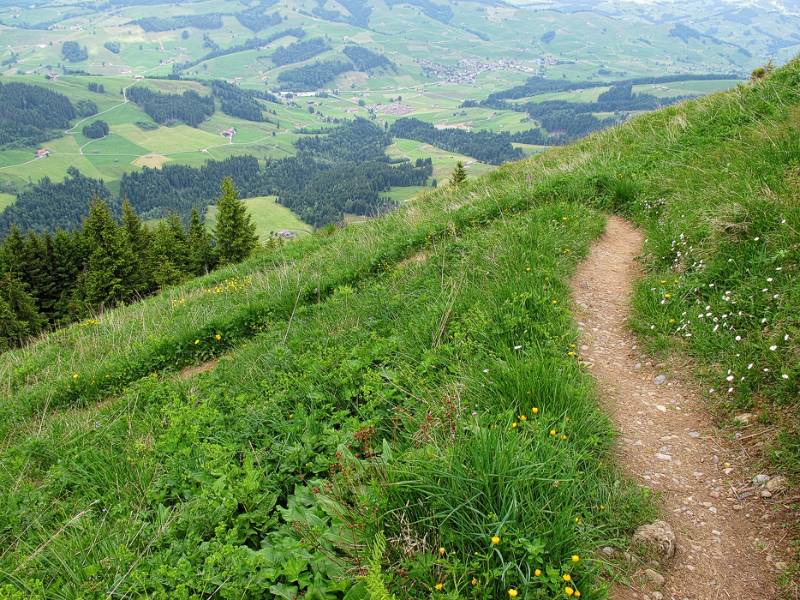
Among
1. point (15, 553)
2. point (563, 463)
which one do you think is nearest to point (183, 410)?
point (15, 553)

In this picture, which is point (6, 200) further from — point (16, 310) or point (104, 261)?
point (16, 310)

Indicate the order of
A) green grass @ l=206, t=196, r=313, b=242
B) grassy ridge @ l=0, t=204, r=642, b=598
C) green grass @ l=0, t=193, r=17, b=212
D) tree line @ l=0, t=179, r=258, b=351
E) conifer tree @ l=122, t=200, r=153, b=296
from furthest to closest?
green grass @ l=0, t=193, r=17, b=212 < green grass @ l=206, t=196, r=313, b=242 < conifer tree @ l=122, t=200, r=153, b=296 < tree line @ l=0, t=179, r=258, b=351 < grassy ridge @ l=0, t=204, r=642, b=598

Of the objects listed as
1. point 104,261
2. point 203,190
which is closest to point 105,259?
point 104,261

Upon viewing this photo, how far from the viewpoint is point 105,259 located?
41688mm

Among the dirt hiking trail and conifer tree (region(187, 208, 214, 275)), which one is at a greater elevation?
the dirt hiking trail

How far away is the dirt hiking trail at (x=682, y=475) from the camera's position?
3141mm

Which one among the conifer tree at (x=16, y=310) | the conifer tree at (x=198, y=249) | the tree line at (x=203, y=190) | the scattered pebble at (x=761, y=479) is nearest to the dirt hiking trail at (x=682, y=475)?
the scattered pebble at (x=761, y=479)

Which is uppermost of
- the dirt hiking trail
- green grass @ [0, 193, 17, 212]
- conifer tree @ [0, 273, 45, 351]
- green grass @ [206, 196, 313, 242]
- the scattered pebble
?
the scattered pebble

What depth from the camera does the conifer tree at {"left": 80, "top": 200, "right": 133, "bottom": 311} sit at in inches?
1620

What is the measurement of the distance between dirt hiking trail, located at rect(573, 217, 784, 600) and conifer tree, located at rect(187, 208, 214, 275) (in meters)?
45.6

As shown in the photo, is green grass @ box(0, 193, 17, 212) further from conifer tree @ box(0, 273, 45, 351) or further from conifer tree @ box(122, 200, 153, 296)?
conifer tree @ box(0, 273, 45, 351)

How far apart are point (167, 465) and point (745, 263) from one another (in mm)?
6643

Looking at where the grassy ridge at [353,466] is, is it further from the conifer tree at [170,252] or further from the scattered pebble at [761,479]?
the conifer tree at [170,252]

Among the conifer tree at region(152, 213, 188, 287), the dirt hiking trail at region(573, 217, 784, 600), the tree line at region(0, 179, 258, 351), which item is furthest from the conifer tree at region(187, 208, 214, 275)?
the dirt hiking trail at region(573, 217, 784, 600)
